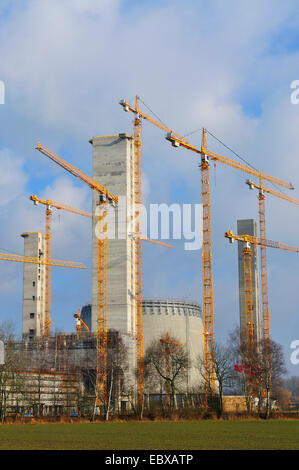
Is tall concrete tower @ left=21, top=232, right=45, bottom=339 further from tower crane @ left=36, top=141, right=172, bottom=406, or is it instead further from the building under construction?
tower crane @ left=36, top=141, right=172, bottom=406

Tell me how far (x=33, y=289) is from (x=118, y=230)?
34.9 metres

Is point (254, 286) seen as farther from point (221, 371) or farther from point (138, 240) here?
point (221, 371)

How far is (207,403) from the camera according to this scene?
9138cm

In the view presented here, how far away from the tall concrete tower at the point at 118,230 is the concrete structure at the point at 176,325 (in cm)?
1448

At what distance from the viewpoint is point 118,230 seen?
143 metres

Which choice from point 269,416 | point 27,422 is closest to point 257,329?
point 269,416

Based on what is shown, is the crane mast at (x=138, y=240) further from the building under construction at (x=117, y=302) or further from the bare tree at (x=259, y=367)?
the bare tree at (x=259, y=367)

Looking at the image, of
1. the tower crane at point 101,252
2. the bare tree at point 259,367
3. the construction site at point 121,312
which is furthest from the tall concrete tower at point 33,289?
the bare tree at point 259,367

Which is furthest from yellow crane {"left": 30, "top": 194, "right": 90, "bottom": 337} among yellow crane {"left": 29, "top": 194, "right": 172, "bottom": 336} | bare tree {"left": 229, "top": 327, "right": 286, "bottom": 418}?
bare tree {"left": 229, "top": 327, "right": 286, "bottom": 418}

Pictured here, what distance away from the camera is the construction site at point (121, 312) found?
108312mm

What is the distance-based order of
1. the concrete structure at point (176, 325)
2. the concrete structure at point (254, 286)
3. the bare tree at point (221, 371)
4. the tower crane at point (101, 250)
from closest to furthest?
1. the bare tree at point (221, 371)
2. the tower crane at point (101, 250)
3. the concrete structure at point (176, 325)
4. the concrete structure at point (254, 286)
